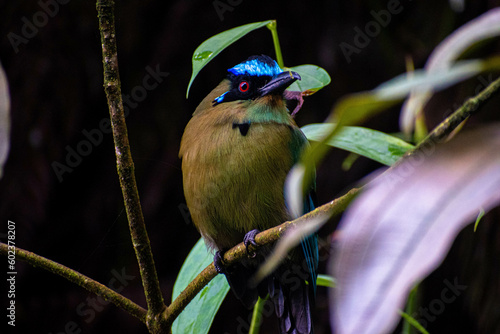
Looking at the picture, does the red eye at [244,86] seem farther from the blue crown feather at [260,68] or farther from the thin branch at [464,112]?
the thin branch at [464,112]

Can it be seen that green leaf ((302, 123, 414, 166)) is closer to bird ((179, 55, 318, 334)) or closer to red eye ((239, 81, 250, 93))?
bird ((179, 55, 318, 334))

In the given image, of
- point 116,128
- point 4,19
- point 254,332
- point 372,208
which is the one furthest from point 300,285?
point 4,19

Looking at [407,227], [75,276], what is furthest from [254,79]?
[407,227]

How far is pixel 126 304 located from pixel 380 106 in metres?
1.00

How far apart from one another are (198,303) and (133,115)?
156 centimetres

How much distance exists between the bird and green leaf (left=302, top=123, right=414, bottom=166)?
0.35 metres

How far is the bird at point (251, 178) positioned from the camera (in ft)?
5.89

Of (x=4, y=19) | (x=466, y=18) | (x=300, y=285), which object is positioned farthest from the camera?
(x=4, y=19)

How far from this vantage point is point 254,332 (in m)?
1.45

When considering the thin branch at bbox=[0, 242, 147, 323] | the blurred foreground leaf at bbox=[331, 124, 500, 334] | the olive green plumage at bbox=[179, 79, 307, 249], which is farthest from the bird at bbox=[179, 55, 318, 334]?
the blurred foreground leaf at bbox=[331, 124, 500, 334]

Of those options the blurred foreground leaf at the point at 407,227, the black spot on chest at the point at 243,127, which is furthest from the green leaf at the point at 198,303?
the blurred foreground leaf at the point at 407,227

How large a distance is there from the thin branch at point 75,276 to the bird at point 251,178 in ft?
1.58

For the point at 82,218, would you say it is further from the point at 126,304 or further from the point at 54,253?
the point at 126,304

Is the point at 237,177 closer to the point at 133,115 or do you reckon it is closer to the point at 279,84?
the point at 279,84
